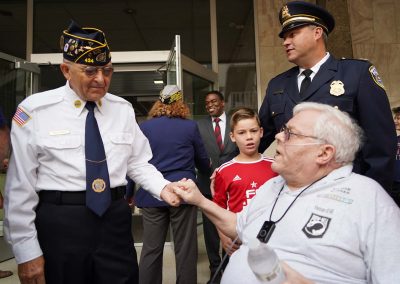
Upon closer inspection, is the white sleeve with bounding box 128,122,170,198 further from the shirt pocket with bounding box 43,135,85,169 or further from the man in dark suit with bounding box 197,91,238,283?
the man in dark suit with bounding box 197,91,238,283

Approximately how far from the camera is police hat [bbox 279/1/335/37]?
1.99 meters

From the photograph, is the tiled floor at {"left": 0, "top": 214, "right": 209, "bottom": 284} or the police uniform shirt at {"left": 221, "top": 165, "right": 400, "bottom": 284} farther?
the tiled floor at {"left": 0, "top": 214, "right": 209, "bottom": 284}

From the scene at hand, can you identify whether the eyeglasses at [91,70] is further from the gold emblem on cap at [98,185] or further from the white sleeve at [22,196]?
the gold emblem on cap at [98,185]

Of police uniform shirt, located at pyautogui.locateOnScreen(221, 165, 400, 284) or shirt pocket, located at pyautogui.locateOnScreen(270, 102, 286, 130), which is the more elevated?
shirt pocket, located at pyautogui.locateOnScreen(270, 102, 286, 130)

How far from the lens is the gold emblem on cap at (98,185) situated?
163cm

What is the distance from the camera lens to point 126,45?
21.0ft

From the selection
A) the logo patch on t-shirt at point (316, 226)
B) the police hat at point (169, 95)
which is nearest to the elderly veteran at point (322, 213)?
the logo patch on t-shirt at point (316, 226)

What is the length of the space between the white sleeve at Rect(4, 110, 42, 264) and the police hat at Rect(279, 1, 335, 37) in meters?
1.38

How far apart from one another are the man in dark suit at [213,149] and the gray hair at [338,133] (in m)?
2.02

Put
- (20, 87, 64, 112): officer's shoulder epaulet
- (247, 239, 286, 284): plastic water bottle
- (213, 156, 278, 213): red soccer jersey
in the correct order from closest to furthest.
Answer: (247, 239, 286, 284): plastic water bottle < (20, 87, 64, 112): officer's shoulder epaulet < (213, 156, 278, 213): red soccer jersey

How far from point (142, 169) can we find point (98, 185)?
426 millimetres

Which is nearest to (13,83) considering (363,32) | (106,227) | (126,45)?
(126,45)

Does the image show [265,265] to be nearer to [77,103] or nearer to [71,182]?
[71,182]

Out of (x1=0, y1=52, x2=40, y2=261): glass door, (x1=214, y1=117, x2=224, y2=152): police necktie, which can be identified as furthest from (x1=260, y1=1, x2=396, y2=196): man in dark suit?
(x1=0, y1=52, x2=40, y2=261): glass door
